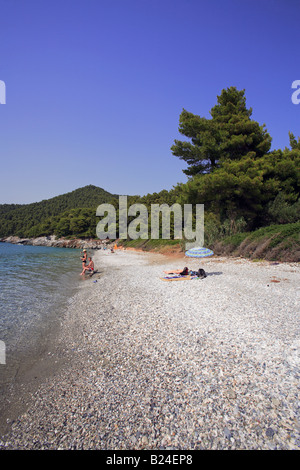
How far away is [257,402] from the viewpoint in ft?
9.38

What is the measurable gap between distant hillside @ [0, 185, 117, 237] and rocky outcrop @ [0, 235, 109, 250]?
10.7 feet

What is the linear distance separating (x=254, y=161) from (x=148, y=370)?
2063cm

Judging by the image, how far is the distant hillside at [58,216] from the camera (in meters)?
84.9

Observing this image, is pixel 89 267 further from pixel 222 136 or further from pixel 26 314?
pixel 222 136

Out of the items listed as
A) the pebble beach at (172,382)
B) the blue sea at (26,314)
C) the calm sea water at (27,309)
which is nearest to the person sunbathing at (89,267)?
the calm sea water at (27,309)

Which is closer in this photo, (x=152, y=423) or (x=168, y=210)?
(x=152, y=423)

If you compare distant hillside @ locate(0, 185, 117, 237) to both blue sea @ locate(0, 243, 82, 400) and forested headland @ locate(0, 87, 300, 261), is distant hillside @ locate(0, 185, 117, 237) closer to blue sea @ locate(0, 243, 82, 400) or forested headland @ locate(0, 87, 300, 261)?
forested headland @ locate(0, 87, 300, 261)

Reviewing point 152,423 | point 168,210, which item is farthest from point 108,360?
point 168,210

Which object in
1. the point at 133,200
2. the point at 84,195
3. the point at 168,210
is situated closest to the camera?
the point at 168,210

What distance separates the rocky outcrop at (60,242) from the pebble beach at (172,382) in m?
58.8

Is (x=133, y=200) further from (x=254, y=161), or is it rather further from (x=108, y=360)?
(x=108, y=360)

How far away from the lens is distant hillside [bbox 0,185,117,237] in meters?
84.9

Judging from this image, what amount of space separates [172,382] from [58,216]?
10807 centimetres

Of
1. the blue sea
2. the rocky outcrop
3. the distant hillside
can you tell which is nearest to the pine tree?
the blue sea
